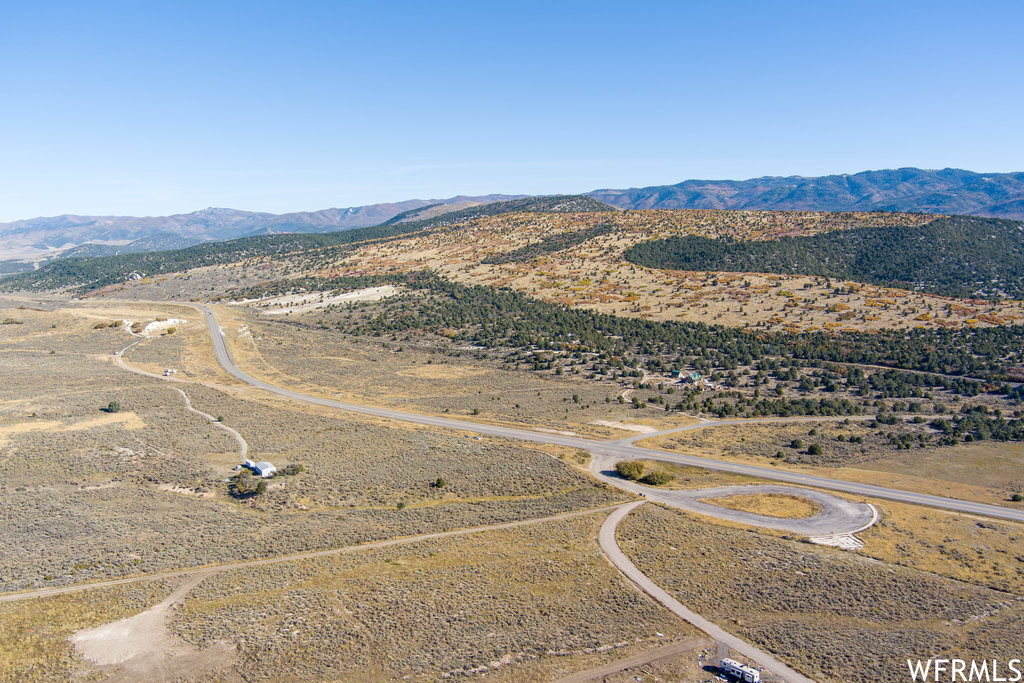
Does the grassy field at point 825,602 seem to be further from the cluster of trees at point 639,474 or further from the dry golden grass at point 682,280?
the dry golden grass at point 682,280

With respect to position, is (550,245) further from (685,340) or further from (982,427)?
(982,427)

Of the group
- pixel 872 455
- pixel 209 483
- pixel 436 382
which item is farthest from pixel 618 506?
pixel 436 382

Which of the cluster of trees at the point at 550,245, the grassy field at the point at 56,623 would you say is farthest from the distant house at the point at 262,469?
the cluster of trees at the point at 550,245

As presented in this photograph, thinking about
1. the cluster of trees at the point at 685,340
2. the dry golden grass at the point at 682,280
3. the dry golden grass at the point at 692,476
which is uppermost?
the dry golden grass at the point at 682,280

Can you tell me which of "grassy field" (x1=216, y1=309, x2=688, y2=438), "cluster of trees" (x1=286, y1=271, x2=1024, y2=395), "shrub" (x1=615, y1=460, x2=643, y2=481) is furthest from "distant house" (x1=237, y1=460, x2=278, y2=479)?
"cluster of trees" (x1=286, y1=271, x2=1024, y2=395)

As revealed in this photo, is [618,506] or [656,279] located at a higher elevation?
[656,279]

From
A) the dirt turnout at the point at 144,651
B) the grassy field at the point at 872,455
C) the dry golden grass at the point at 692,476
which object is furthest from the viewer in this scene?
the grassy field at the point at 872,455
